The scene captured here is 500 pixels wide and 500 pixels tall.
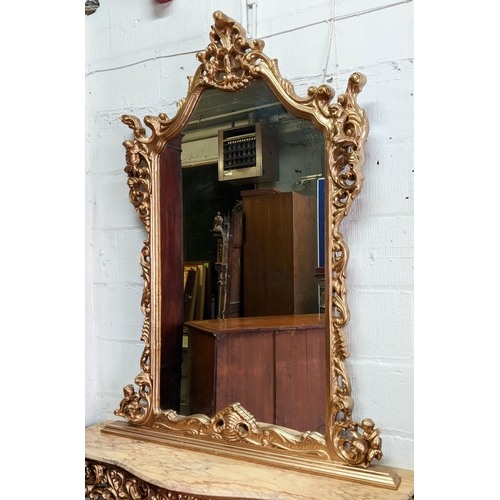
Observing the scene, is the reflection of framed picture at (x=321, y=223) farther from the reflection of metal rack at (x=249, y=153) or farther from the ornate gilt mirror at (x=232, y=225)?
the reflection of metal rack at (x=249, y=153)

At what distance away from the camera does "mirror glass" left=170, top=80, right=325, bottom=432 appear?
1203 mm

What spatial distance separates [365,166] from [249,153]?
0.95ft

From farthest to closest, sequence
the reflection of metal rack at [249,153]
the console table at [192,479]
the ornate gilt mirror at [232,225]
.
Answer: the reflection of metal rack at [249,153]
the ornate gilt mirror at [232,225]
the console table at [192,479]

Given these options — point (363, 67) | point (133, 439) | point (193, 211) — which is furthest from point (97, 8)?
point (133, 439)

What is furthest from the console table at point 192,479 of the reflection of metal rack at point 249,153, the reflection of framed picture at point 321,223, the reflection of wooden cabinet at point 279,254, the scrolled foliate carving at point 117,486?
the reflection of metal rack at point 249,153

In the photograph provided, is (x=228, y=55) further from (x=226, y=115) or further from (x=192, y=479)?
(x=192, y=479)

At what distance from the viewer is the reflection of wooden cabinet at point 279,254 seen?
3.94 ft

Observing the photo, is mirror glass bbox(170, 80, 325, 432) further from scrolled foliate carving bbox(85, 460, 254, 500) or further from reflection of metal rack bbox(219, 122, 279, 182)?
scrolled foliate carving bbox(85, 460, 254, 500)

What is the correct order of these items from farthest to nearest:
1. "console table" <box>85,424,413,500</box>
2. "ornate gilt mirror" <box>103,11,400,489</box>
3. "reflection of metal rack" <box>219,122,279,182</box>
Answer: "reflection of metal rack" <box>219,122,279,182</box> → "ornate gilt mirror" <box>103,11,400,489</box> → "console table" <box>85,424,413,500</box>

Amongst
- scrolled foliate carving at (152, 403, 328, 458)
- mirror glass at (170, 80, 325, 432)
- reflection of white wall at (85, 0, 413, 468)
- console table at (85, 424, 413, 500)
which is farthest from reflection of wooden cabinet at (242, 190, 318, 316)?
console table at (85, 424, 413, 500)

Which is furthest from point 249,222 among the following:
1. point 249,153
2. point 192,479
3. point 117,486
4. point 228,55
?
point 117,486

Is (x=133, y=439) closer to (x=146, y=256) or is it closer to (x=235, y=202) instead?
(x=146, y=256)

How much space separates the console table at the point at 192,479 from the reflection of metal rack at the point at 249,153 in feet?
2.27

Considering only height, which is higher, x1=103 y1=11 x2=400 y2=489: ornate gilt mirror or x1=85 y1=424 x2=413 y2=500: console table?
x1=103 y1=11 x2=400 y2=489: ornate gilt mirror
